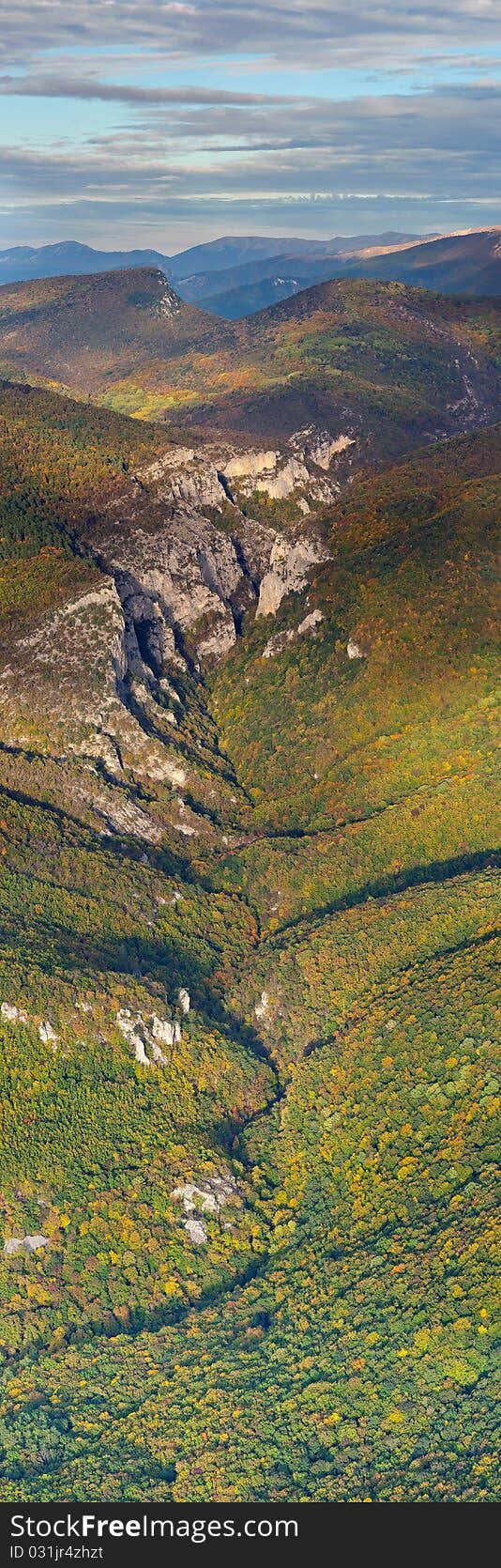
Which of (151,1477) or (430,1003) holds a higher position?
(430,1003)

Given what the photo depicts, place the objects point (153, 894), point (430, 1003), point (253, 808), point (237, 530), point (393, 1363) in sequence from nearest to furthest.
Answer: point (393, 1363), point (430, 1003), point (153, 894), point (253, 808), point (237, 530)

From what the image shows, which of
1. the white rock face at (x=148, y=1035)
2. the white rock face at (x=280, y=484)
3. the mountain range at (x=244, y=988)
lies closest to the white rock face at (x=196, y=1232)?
the mountain range at (x=244, y=988)

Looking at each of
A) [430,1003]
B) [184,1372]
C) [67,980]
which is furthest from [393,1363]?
[67,980]

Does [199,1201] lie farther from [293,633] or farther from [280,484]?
[280,484]

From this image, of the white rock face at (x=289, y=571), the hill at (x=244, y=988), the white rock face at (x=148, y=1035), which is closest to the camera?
the hill at (x=244, y=988)

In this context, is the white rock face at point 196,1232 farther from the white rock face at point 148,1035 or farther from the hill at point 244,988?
the white rock face at point 148,1035

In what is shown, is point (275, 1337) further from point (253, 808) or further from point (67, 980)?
point (253, 808)
